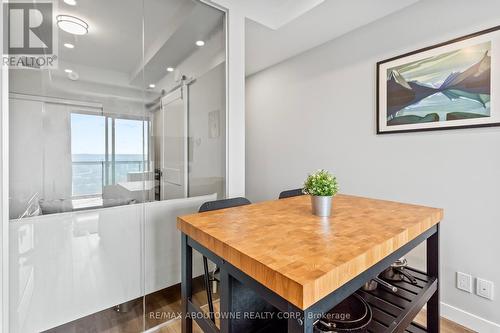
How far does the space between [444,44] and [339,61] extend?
35.6 inches

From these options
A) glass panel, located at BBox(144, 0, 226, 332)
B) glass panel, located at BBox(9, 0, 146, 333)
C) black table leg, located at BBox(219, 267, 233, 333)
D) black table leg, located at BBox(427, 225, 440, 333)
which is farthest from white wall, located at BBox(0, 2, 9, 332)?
black table leg, located at BBox(427, 225, 440, 333)

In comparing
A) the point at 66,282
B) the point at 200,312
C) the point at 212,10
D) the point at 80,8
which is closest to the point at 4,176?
the point at 66,282

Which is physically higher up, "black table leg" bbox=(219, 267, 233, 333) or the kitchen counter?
the kitchen counter

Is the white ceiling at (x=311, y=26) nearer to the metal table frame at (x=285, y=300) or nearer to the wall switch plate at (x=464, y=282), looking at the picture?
the metal table frame at (x=285, y=300)

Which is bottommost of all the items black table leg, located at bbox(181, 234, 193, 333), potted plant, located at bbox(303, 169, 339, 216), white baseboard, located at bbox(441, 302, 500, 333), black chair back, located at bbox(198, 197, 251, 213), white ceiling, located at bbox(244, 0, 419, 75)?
white baseboard, located at bbox(441, 302, 500, 333)

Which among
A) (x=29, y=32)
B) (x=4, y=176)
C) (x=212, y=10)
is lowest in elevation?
(x=4, y=176)

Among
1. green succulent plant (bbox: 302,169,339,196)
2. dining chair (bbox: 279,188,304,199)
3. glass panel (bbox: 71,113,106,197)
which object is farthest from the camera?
dining chair (bbox: 279,188,304,199)

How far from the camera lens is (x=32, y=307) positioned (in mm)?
1385

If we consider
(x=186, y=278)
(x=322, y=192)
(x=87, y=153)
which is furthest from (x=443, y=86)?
(x=87, y=153)

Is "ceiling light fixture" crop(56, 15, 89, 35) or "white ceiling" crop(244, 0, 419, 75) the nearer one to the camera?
"ceiling light fixture" crop(56, 15, 89, 35)

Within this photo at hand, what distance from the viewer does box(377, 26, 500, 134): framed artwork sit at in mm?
1661

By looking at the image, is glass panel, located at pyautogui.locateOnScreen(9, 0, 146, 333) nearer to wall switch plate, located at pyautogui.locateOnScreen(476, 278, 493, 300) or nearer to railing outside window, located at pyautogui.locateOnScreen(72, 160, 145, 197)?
railing outside window, located at pyautogui.locateOnScreen(72, 160, 145, 197)

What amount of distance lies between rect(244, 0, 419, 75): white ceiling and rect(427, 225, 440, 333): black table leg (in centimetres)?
181

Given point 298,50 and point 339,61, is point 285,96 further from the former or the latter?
point 339,61
